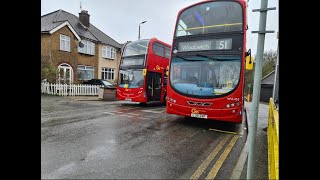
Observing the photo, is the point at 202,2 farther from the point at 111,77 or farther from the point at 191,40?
the point at 111,77

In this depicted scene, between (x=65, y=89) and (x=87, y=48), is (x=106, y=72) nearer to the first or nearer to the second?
(x=87, y=48)

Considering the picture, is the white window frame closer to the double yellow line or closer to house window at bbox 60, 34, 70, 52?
house window at bbox 60, 34, 70, 52

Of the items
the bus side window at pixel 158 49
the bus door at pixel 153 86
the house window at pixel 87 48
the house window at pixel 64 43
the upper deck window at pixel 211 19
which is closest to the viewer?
the upper deck window at pixel 211 19

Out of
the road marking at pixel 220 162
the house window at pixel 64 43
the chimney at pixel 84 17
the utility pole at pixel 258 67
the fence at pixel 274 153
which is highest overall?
the chimney at pixel 84 17

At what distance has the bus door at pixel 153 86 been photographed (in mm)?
12552

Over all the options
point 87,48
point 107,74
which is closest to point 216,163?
point 87,48

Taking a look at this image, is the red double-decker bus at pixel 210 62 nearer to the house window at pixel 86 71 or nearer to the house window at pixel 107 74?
the house window at pixel 86 71

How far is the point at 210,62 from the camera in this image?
7.00m

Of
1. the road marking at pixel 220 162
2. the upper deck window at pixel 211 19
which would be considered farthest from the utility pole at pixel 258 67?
the upper deck window at pixel 211 19

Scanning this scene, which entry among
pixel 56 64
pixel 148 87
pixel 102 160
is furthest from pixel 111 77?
pixel 102 160

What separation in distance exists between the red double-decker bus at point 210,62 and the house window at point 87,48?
62.2 ft

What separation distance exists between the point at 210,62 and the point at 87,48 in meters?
21.0

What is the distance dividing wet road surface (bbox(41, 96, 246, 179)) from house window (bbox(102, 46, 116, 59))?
2141 centimetres
